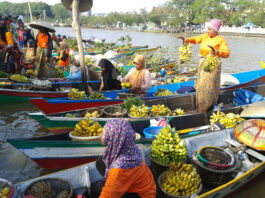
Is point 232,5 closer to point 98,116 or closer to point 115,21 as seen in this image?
point 115,21

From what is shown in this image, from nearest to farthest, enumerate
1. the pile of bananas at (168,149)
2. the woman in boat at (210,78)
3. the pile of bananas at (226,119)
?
the pile of bananas at (168,149)
the pile of bananas at (226,119)
the woman in boat at (210,78)

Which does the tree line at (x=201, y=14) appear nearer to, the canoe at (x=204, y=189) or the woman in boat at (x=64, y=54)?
the woman in boat at (x=64, y=54)

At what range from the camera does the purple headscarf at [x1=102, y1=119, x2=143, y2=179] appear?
1887mm

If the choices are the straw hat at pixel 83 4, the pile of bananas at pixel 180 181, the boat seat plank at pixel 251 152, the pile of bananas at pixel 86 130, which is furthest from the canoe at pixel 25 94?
the boat seat plank at pixel 251 152

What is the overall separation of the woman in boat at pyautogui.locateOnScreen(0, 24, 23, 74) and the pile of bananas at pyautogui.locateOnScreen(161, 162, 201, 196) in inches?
289

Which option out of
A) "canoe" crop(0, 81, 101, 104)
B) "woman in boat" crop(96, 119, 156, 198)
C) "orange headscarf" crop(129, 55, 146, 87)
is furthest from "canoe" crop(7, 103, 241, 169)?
"canoe" crop(0, 81, 101, 104)

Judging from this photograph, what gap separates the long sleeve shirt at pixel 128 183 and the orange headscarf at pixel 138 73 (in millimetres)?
3481

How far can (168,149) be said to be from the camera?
2871 millimetres

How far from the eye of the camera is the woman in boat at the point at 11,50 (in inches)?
289

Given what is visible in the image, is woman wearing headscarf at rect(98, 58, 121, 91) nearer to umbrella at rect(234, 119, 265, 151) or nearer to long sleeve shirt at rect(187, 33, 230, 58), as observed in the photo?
long sleeve shirt at rect(187, 33, 230, 58)

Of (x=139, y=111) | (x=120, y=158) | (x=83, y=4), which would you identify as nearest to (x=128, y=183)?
(x=120, y=158)

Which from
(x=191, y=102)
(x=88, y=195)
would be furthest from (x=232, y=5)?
(x=88, y=195)

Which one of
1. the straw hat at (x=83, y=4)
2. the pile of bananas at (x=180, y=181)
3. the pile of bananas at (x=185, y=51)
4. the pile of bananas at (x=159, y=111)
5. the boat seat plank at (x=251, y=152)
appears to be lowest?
the boat seat plank at (x=251, y=152)

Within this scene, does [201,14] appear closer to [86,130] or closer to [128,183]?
[86,130]
